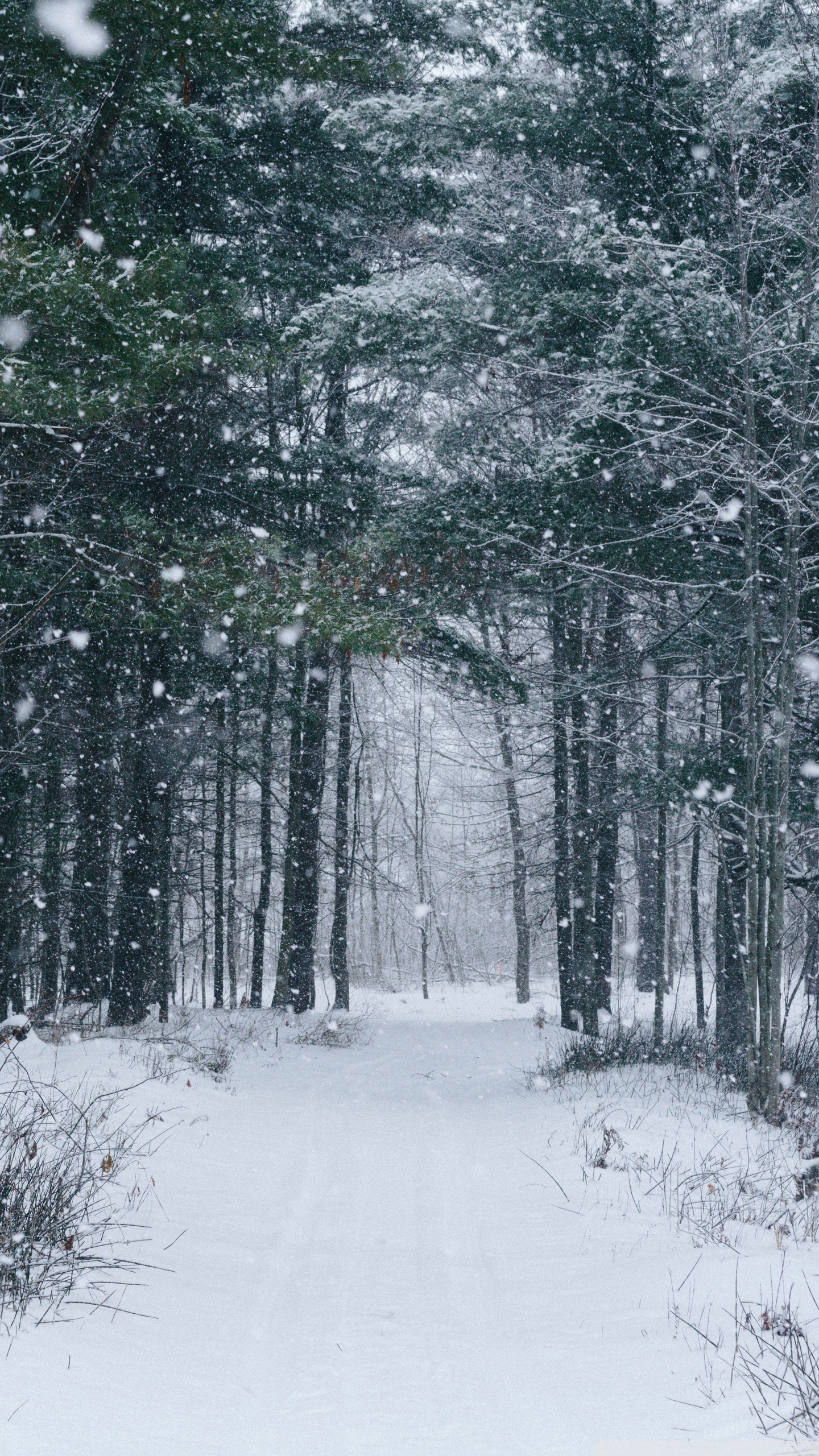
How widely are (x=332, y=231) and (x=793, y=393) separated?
7226 mm

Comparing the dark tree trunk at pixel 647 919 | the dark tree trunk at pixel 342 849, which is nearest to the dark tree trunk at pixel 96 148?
the dark tree trunk at pixel 342 849

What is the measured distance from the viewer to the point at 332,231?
12.9m

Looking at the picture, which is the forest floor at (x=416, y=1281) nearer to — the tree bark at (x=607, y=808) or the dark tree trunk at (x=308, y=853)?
the tree bark at (x=607, y=808)

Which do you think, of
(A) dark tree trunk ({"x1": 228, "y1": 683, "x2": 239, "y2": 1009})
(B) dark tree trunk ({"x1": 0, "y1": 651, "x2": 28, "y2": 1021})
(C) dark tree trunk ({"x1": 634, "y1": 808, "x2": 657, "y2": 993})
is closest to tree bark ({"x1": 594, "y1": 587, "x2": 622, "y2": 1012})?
(A) dark tree trunk ({"x1": 228, "y1": 683, "x2": 239, "y2": 1009})

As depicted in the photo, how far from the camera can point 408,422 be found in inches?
609

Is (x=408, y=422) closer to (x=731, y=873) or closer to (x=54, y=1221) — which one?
(x=731, y=873)

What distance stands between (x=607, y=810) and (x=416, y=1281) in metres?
9.05

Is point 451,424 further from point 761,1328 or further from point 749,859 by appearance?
point 761,1328

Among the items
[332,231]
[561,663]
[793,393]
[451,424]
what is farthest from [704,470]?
[332,231]

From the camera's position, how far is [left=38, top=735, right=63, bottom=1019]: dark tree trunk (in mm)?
Result: 12102

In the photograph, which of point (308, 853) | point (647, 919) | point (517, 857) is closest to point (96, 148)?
point (308, 853)

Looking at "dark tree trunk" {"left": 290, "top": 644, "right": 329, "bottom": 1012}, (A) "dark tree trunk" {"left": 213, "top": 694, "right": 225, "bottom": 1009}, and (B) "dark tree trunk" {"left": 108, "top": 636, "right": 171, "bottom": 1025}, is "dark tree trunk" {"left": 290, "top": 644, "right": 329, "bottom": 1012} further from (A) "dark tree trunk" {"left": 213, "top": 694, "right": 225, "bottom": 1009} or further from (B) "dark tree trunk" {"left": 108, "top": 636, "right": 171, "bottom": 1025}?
(B) "dark tree trunk" {"left": 108, "top": 636, "right": 171, "bottom": 1025}

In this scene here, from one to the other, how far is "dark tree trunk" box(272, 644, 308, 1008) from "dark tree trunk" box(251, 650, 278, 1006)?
0.38 meters

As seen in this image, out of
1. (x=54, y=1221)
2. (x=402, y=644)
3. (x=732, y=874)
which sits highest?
(x=402, y=644)
